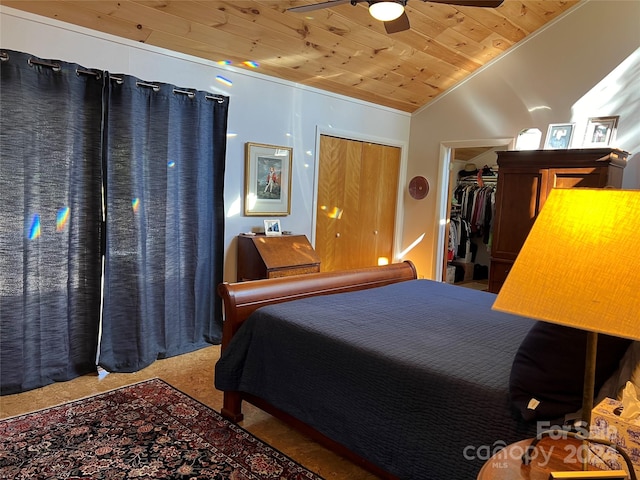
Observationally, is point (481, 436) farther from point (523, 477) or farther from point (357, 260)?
point (357, 260)

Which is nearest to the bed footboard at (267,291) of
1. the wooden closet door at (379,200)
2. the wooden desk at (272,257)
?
the wooden desk at (272,257)

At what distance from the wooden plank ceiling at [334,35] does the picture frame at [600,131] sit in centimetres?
109

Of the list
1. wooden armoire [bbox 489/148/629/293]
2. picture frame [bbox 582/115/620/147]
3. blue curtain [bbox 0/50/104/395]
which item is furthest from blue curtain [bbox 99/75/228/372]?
picture frame [bbox 582/115/620/147]

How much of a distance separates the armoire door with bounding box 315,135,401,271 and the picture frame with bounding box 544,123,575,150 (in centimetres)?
168

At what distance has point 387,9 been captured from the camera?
227 cm

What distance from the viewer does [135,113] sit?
124 inches

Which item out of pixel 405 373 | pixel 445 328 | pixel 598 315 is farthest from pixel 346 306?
pixel 598 315

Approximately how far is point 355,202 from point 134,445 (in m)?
3.40

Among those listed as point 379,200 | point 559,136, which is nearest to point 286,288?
point 379,200

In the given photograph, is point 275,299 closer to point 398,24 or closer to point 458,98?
point 398,24

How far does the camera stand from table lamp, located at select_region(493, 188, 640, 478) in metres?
0.84

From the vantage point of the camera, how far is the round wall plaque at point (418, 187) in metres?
5.31

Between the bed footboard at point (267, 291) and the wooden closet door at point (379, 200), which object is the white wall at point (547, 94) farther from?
the bed footboard at point (267, 291)

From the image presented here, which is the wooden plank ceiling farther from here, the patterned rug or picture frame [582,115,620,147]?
the patterned rug
